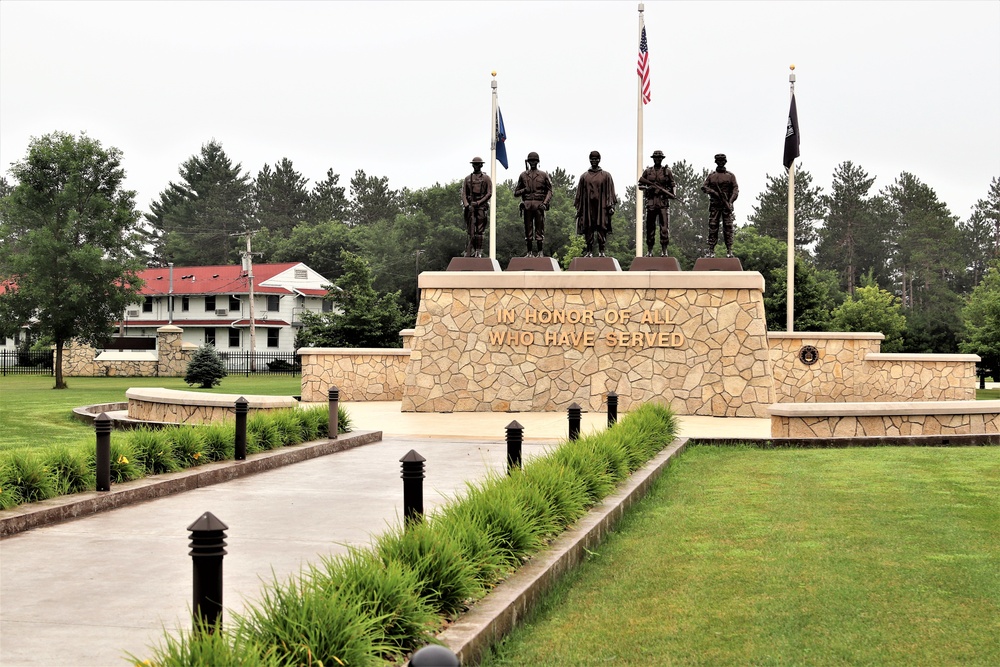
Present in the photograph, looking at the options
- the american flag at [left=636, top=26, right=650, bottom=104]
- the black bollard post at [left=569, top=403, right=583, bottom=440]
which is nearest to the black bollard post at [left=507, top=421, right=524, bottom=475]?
the black bollard post at [left=569, top=403, right=583, bottom=440]

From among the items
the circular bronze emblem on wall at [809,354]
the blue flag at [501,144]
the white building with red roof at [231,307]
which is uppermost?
the blue flag at [501,144]

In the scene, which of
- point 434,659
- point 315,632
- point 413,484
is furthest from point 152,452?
point 434,659

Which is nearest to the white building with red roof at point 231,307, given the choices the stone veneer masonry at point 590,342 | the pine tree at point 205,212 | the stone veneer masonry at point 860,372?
the pine tree at point 205,212

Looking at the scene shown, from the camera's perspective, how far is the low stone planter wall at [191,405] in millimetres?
17031

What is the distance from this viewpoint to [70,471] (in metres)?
9.93

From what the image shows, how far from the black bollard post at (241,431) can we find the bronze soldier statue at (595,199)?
35.9 ft

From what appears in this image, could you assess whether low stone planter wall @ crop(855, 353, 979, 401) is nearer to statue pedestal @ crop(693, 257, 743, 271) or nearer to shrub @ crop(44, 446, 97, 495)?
statue pedestal @ crop(693, 257, 743, 271)

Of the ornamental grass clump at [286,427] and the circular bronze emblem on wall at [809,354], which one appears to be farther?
the circular bronze emblem on wall at [809,354]

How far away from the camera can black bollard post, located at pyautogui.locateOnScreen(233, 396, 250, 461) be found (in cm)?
1240

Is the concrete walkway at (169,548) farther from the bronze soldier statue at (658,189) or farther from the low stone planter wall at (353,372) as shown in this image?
the low stone planter wall at (353,372)

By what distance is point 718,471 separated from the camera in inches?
486

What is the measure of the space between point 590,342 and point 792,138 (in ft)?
38.1

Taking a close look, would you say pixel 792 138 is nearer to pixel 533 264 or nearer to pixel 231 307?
pixel 533 264

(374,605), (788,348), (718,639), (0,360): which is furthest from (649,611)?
(0,360)
